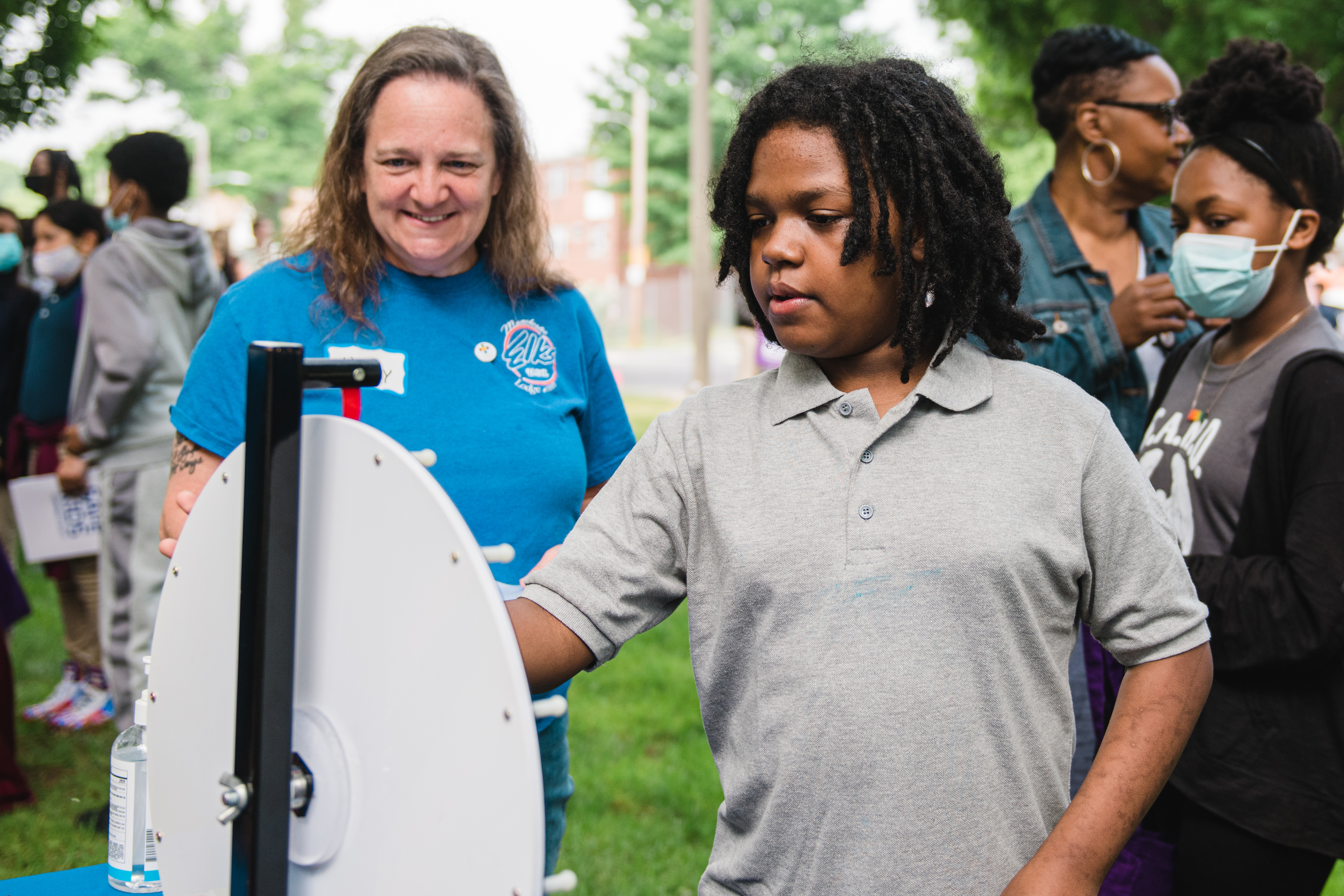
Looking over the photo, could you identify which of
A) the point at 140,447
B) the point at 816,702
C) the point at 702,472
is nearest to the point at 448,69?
the point at 702,472

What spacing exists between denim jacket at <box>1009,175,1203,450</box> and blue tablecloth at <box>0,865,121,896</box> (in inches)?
78.4

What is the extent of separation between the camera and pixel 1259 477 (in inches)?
78.2

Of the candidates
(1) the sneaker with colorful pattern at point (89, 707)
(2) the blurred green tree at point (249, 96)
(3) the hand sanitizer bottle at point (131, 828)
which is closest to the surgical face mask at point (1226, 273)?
(3) the hand sanitizer bottle at point (131, 828)

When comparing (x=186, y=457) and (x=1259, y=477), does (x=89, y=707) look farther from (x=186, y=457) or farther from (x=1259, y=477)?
(x=1259, y=477)

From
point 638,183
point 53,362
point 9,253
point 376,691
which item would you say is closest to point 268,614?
point 376,691

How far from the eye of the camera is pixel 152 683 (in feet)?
4.34

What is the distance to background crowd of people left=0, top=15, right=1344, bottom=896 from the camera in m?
1.54

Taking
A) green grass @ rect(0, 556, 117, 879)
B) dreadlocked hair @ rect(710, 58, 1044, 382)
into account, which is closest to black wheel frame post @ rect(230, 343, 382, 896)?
dreadlocked hair @ rect(710, 58, 1044, 382)

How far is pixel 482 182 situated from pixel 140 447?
2584 millimetres

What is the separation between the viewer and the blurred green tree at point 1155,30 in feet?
24.4

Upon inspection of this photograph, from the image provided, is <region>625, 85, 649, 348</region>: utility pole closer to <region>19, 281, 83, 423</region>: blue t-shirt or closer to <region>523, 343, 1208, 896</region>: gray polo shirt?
<region>19, 281, 83, 423</region>: blue t-shirt

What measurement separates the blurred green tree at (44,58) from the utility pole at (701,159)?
597 centimetres

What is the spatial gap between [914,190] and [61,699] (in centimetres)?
512

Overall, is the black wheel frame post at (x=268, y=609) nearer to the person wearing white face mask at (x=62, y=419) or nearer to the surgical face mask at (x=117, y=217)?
the surgical face mask at (x=117, y=217)
